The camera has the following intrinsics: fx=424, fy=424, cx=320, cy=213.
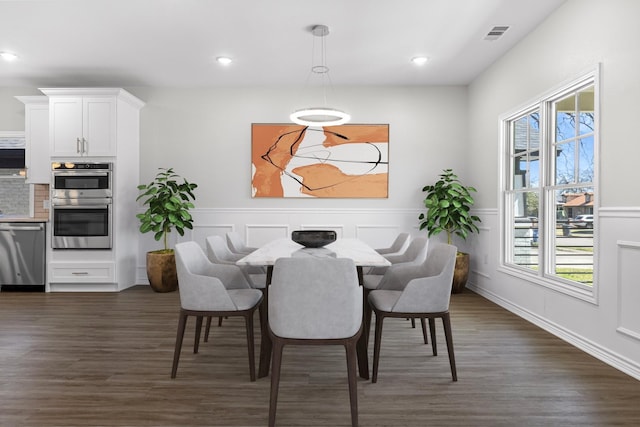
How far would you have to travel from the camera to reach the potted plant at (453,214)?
5191 mm

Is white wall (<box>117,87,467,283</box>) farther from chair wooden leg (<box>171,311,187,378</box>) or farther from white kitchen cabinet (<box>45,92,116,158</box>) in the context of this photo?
chair wooden leg (<box>171,311,187,378</box>)

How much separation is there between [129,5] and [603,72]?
3.72 meters

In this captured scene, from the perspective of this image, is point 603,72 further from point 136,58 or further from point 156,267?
point 156,267

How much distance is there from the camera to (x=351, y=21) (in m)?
3.81

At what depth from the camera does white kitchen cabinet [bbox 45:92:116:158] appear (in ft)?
17.3

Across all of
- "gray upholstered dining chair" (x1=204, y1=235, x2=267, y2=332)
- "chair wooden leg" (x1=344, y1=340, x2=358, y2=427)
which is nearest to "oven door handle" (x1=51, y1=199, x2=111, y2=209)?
"gray upholstered dining chair" (x1=204, y1=235, x2=267, y2=332)

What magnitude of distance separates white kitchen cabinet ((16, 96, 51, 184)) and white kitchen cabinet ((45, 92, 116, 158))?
1.20 ft

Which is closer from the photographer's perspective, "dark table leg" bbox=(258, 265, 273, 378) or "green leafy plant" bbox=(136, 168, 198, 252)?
"dark table leg" bbox=(258, 265, 273, 378)

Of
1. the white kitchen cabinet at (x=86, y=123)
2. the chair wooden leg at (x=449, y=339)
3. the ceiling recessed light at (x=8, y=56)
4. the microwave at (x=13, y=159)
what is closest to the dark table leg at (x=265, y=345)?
the chair wooden leg at (x=449, y=339)

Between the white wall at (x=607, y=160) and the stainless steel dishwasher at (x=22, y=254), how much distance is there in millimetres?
5617

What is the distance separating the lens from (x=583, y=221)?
11.2 ft

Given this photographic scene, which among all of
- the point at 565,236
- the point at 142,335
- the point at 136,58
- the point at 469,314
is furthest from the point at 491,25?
the point at 142,335

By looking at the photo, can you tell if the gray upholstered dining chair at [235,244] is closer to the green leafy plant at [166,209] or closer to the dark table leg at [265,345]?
the green leafy plant at [166,209]

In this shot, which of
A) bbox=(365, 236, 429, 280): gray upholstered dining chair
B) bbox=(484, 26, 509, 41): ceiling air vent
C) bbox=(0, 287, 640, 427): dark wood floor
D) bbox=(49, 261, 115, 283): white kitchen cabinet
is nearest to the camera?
bbox=(0, 287, 640, 427): dark wood floor
